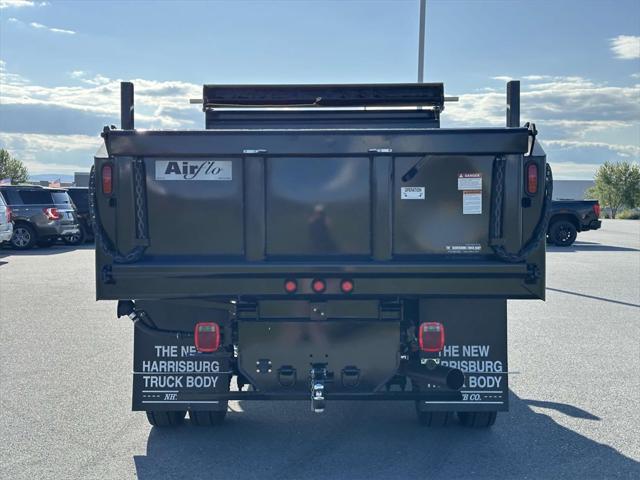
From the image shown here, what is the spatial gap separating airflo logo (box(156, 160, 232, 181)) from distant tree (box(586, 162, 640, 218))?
68.9m

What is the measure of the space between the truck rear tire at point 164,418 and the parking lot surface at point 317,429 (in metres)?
0.07

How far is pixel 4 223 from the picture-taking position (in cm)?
2019

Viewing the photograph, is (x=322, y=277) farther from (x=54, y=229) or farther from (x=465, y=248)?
(x=54, y=229)

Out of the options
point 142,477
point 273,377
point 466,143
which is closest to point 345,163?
point 466,143

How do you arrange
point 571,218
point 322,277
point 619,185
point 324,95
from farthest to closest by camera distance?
point 619,185, point 571,218, point 324,95, point 322,277

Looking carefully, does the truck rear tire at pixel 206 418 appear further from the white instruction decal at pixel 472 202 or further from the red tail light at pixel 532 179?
the red tail light at pixel 532 179

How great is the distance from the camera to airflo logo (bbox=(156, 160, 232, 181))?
4977 millimetres

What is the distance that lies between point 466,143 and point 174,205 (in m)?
1.97

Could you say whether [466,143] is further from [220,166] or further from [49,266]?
[49,266]

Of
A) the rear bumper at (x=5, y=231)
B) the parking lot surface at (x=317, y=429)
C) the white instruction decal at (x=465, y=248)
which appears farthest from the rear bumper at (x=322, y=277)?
the rear bumper at (x=5, y=231)

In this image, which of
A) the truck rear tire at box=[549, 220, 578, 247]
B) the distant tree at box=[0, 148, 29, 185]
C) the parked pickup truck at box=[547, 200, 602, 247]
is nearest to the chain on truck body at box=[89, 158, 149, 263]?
the parked pickup truck at box=[547, 200, 602, 247]

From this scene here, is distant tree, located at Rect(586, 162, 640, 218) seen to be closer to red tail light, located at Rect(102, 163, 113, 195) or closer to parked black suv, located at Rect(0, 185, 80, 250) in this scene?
parked black suv, located at Rect(0, 185, 80, 250)

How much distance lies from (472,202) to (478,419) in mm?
1828

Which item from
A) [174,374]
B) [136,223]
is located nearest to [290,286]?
[136,223]
